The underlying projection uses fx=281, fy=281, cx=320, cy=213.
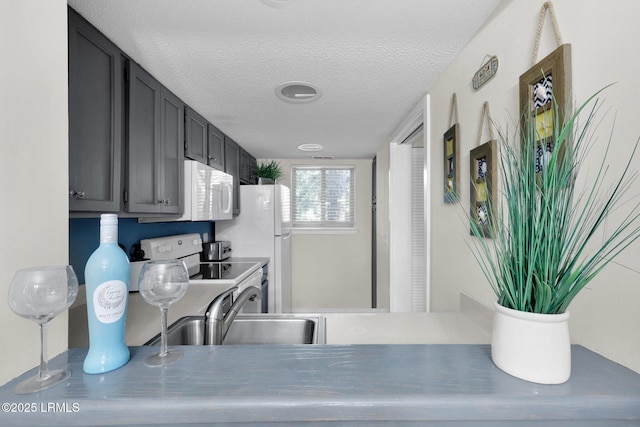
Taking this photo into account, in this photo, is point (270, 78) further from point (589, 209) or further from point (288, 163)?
point (288, 163)

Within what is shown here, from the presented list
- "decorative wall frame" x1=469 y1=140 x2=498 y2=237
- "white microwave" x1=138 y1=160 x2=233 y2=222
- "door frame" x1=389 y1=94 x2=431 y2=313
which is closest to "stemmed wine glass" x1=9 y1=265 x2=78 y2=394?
"decorative wall frame" x1=469 y1=140 x2=498 y2=237

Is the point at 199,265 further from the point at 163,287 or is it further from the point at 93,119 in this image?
the point at 163,287

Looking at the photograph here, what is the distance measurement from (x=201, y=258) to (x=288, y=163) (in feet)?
6.35

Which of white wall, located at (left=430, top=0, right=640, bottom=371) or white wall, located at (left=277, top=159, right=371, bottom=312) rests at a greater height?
white wall, located at (left=430, top=0, right=640, bottom=371)

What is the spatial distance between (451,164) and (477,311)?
28.5 inches

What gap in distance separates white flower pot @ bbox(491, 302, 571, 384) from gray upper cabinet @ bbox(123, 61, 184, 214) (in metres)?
1.70

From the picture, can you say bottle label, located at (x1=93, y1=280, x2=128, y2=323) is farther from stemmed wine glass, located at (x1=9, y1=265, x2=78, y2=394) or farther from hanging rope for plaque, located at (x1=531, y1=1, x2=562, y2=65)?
hanging rope for plaque, located at (x1=531, y1=1, x2=562, y2=65)

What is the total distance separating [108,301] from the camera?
0.59 meters

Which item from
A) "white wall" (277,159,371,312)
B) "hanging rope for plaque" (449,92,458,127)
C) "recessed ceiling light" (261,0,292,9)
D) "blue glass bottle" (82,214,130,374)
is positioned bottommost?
"white wall" (277,159,371,312)

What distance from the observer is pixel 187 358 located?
64cm

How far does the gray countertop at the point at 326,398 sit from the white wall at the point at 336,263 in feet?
11.9

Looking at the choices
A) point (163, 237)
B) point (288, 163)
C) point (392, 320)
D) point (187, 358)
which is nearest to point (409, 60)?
point (392, 320)

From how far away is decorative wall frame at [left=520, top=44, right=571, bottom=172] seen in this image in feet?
2.49

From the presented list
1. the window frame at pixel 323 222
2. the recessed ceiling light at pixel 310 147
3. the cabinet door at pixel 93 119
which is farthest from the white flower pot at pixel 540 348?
the window frame at pixel 323 222
